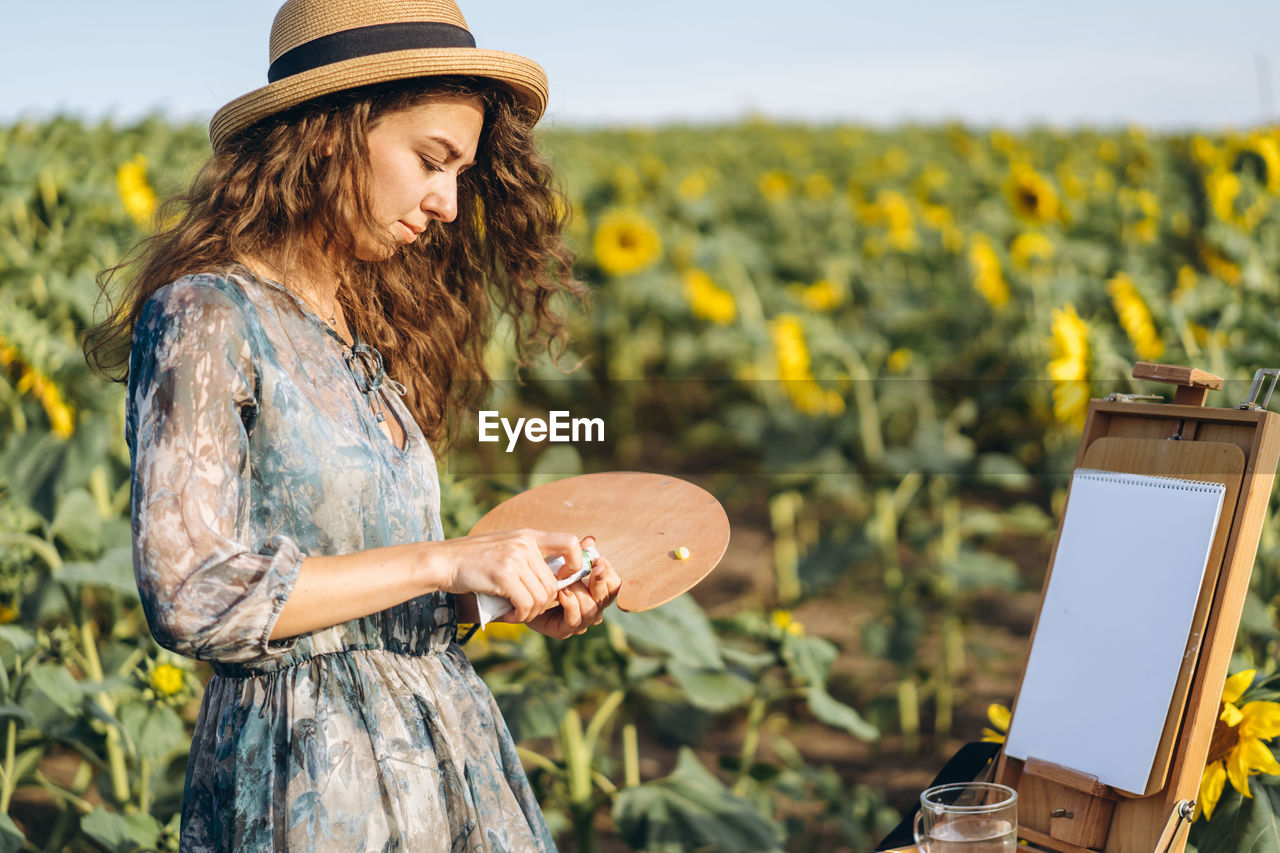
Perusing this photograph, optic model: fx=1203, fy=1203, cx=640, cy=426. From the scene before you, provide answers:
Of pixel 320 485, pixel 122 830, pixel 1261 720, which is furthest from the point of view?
pixel 122 830

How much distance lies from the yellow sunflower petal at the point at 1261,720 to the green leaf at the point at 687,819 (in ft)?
2.91

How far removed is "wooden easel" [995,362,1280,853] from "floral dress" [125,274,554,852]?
62cm

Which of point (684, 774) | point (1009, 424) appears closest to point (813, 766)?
point (684, 774)

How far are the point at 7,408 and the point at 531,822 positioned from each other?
2.15m

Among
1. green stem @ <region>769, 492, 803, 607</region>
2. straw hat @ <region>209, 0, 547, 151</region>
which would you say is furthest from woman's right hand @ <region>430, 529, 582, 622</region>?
green stem @ <region>769, 492, 803, 607</region>

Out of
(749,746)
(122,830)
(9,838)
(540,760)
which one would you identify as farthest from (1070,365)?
(9,838)

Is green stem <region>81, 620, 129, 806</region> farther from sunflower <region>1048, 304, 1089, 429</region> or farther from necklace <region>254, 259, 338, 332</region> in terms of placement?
sunflower <region>1048, 304, 1089, 429</region>

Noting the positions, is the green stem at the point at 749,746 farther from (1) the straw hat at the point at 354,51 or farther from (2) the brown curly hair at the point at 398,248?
(1) the straw hat at the point at 354,51

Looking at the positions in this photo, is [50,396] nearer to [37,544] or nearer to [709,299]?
[37,544]

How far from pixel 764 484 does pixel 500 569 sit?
3.97 m

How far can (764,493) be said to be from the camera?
5.25 m

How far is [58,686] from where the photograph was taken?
1.86m

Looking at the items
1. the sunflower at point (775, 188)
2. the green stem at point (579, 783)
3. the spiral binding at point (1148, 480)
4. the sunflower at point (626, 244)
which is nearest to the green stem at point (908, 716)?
the green stem at point (579, 783)

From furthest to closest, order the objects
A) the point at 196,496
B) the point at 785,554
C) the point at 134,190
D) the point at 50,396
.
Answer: the point at 785,554, the point at 134,190, the point at 50,396, the point at 196,496
